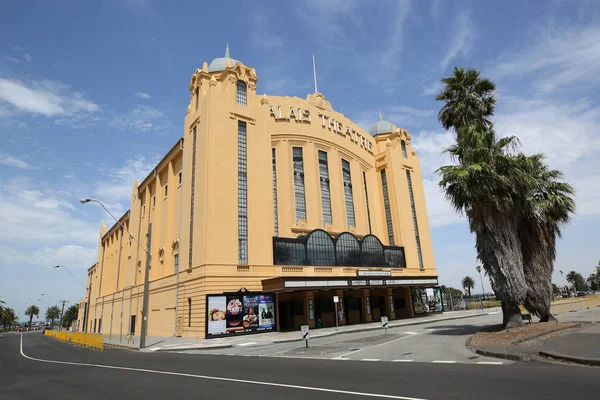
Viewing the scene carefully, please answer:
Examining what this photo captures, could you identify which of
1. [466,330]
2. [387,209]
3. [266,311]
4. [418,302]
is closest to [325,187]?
[387,209]

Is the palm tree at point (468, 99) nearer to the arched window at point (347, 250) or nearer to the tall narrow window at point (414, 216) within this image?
the arched window at point (347, 250)

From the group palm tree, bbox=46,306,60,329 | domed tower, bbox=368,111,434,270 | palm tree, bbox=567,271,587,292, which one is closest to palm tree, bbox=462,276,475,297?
palm tree, bbox=567,271,587,292

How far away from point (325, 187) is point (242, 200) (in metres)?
13.3

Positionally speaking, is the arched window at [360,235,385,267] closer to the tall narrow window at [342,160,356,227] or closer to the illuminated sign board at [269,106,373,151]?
the tall narrow window at [342,160,356,227]

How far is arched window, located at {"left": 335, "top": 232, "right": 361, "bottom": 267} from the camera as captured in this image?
37713mm

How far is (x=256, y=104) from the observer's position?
38.6 meters

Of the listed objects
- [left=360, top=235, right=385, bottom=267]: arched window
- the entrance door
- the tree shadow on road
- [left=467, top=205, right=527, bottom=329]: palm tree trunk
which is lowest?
the tree shadow on road

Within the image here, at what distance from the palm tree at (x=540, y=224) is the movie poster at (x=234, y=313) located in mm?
20402

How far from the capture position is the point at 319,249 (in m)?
36.2

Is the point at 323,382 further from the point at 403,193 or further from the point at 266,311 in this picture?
the point at 403,193

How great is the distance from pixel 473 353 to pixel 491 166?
10.7 meters

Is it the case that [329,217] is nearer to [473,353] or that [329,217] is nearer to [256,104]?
[256,104]

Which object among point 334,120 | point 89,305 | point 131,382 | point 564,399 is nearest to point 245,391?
point 131,382

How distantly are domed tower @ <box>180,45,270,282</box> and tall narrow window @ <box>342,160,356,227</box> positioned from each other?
1379cm
